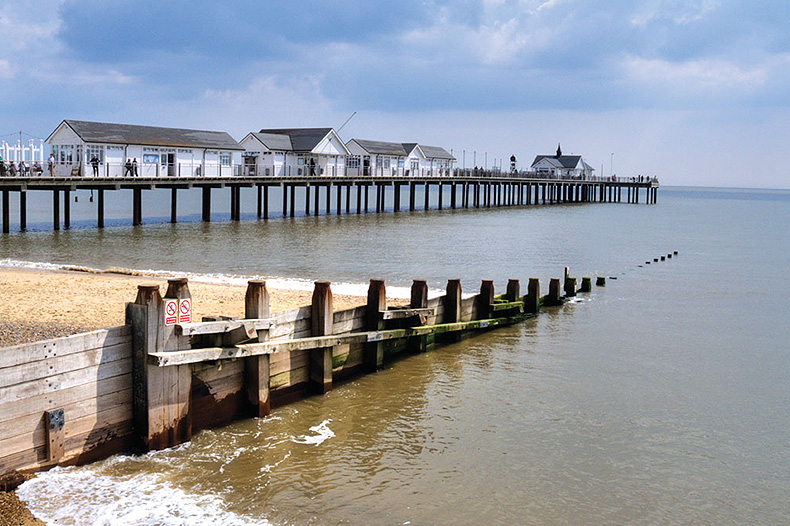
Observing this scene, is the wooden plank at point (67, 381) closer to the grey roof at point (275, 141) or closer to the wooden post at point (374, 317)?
the wooden post at point (374, 317)

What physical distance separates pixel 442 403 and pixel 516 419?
1.38m

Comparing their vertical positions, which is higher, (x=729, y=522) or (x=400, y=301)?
(x=400, y=301)

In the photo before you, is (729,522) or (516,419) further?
(516,419)

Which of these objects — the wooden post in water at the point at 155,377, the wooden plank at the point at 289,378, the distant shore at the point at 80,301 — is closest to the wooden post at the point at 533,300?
the distant shore at the point at 80,301

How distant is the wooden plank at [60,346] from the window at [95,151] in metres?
41.3

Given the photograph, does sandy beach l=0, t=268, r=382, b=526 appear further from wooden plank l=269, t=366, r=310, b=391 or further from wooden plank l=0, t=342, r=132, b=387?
wooden plank l=269, t=366, r=310, b=391

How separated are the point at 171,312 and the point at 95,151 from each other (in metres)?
41.6

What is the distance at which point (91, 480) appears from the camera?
9.28 metres

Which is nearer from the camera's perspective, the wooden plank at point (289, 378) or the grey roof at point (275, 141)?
the wooden plank at point (289, 378)

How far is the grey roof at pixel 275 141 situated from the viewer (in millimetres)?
65062

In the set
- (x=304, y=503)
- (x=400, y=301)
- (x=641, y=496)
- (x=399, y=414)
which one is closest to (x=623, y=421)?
(x=641, y=496)

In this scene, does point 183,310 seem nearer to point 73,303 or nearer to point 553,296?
point 73,303

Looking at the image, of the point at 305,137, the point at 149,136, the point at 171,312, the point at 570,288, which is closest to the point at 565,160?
the point at 305,137

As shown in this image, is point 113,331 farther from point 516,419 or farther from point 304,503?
point 516,419
